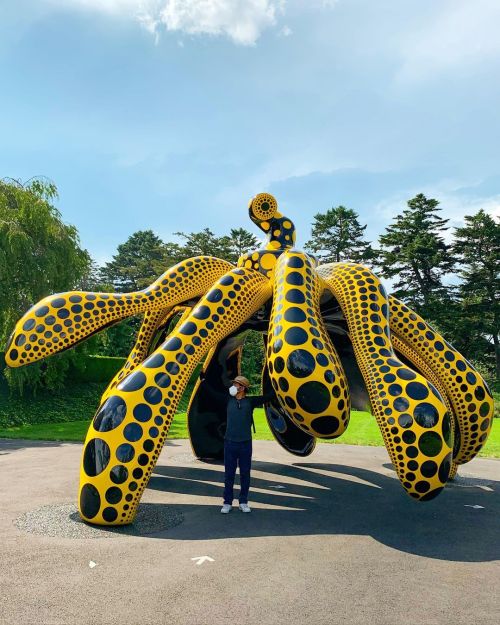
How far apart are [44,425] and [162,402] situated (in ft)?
50.5

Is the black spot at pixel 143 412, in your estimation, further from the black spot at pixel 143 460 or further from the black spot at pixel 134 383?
the black spot at pixel 143 460

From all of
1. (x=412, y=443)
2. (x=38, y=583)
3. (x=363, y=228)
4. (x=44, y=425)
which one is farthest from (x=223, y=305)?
(x=363, y=228)

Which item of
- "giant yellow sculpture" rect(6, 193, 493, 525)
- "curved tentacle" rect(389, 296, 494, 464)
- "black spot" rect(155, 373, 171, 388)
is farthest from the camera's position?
"curved tentacle" rect(389, 296, 494, 464)

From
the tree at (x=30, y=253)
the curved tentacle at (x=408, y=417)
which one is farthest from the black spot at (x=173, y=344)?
the tree at (x=30, y=253)

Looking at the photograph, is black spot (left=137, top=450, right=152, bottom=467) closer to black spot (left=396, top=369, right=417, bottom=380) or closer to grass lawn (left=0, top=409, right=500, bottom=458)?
black spot (left=396, top=369, right=417, bottom=380)

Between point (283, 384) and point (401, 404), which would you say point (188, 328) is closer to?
point (283, 384)

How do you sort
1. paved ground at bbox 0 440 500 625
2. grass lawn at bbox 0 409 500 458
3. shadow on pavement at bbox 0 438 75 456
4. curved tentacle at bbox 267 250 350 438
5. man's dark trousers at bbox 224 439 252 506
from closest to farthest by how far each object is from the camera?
paved ground at bbox 0 440 500 625 → curved tentacle at bbox 267 250 350 438 → man's dark trousers at bbox 224 439 252 506 → shadow on pavement at bbox 0 438 75 456 → grass lawn at bbox 0 409 500 458

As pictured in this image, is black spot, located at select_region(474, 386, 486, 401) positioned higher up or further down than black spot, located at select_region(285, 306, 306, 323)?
further down

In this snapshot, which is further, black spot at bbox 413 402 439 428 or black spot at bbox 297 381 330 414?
black spot at bbox 297 381 330 414

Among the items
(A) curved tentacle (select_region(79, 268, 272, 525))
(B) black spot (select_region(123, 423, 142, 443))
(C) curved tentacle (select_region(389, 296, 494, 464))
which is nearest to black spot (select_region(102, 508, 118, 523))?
(A) curved tentacle (select_region(79, 268, 272, 525))

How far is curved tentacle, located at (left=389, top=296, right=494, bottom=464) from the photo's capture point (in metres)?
8.58

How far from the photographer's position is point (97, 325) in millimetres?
8711

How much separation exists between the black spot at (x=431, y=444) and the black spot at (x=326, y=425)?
42.1 inches

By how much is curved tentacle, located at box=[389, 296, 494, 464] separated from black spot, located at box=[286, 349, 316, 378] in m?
3.40
